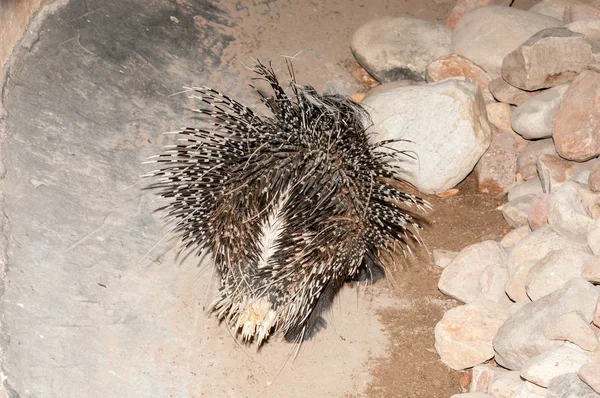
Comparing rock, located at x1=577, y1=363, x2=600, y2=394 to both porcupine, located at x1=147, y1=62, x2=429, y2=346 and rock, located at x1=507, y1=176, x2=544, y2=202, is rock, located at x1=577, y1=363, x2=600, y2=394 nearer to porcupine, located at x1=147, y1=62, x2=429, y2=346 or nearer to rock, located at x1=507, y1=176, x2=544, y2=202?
porcupine, located at x1=147, y1=62, x2=429, y2=346

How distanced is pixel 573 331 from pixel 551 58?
5.37 feet

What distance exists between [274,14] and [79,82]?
1.37m

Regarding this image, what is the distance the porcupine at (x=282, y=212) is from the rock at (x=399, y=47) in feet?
4.28

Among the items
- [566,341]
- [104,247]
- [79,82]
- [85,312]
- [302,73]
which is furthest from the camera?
[302,73]

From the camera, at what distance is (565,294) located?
2725 mm

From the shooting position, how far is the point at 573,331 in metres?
2.58

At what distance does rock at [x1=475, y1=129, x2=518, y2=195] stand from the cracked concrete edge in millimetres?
2207

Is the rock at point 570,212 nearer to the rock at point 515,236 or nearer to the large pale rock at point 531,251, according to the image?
the large pale rock at point 531,251

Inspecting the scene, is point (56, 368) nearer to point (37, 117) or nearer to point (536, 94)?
point (37, 117)

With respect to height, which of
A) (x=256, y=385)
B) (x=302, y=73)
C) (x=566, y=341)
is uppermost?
(x=566, y=341)

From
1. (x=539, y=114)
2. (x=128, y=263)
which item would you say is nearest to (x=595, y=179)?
(x=539, y=114)

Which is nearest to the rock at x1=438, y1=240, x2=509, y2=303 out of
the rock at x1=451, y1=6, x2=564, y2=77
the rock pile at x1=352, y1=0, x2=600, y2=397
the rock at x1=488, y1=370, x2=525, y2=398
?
the rock pile at x1=352, y1=0, x2=600, y2=397

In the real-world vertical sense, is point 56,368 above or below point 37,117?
below

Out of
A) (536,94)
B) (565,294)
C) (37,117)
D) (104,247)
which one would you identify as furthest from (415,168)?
(37,117)
